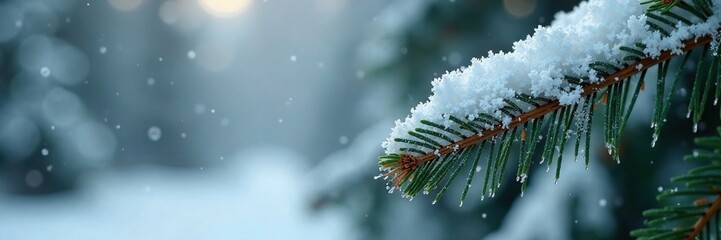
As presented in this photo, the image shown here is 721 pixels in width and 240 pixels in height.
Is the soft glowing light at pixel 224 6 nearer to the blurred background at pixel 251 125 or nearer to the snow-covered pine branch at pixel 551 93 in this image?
the blurred background at pixel 251 125

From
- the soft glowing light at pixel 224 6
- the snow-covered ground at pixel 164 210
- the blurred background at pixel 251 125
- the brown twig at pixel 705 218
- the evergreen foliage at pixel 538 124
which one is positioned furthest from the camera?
the soft glowing light at pixel 224 6

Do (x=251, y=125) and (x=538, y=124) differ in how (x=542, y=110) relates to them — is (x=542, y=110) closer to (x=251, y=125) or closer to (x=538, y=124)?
(x=538, y=124)

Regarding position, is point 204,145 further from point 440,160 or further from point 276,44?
point 440,160

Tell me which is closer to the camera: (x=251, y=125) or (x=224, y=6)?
(x=224, y=6)

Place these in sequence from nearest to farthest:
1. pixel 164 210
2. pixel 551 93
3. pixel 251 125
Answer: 1. pixel 551 93
2. pixel 164 210
3. pixel 251 125

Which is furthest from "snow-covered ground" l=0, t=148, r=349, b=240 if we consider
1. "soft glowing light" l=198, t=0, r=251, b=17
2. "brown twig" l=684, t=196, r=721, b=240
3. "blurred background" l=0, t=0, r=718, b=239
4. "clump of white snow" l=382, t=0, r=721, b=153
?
"brown twig" l=684, t=196, r=721, b=240

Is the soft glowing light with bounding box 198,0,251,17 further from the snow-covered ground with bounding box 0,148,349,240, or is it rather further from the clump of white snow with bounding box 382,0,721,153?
the clump of white snow with bounding box 382,0,721,153

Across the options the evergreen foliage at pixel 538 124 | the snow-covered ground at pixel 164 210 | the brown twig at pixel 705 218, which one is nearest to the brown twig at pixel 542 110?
the evergreen foliage at pixel 538 124

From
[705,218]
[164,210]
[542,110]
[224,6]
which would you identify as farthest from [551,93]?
[224,6]
